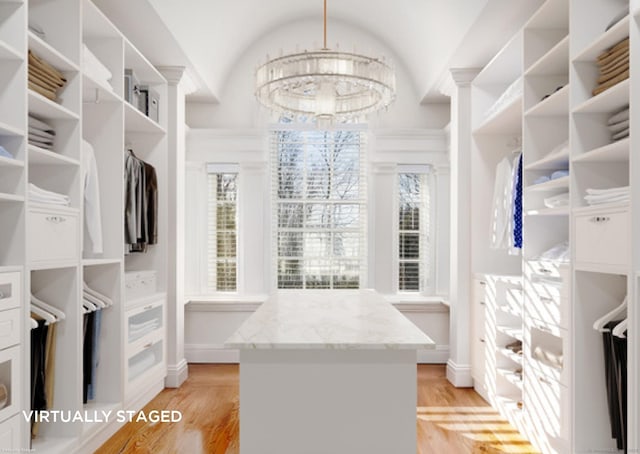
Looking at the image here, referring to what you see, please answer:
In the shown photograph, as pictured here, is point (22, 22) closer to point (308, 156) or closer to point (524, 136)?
point (524, 136)

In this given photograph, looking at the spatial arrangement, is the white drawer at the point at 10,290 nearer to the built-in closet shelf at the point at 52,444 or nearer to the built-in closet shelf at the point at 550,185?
the built-in closet shelf at the point at 52,444

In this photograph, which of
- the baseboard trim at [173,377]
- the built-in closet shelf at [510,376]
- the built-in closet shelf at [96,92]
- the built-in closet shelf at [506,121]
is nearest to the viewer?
the built-in closet shelf at [96,92]

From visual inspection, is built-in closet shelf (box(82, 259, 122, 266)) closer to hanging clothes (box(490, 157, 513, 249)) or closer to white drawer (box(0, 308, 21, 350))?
white drawer (box(0, 308, 21, 350))

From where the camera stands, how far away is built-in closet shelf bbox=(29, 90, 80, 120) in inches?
81.9

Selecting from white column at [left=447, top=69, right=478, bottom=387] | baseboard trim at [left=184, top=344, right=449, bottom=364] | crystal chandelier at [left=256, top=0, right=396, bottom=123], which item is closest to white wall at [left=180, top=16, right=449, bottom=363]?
baseboard trim at [left=184, top=344, right=449, bottom=364]

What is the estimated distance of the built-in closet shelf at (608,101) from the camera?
1.91m

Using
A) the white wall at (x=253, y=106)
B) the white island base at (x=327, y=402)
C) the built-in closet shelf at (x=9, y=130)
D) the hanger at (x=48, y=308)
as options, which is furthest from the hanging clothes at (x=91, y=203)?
the white wall at (x=253, y=106)

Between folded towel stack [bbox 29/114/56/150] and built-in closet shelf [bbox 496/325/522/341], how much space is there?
2973 millimetres

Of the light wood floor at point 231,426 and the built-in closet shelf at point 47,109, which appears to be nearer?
the built-in closet shelf at point 47,109

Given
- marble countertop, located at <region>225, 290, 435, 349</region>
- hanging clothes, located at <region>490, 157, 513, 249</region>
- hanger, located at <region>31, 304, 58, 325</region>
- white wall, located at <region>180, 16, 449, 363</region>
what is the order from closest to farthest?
1. marble countertop, located at <region>225, 290, 435, 349</region>
2. hanger, located at <region>31, 304, 58, 325</region>
3. hanging clothes, located at <region>490, 157, 513, 249</region>
4. white wall, located at <region>180, 16, 449, 363</region>

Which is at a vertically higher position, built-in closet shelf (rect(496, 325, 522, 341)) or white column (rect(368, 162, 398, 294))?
white column (rect(368, 162, 398, 294))

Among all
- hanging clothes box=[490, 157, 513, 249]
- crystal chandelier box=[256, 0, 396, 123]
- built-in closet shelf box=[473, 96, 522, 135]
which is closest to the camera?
crystal chandelier box=[256, 0, 396, 123]

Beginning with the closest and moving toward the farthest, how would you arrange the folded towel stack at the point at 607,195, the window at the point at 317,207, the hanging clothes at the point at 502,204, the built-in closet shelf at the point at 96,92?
the folded towel stack at the point at 607,195 → the built-in closet shelf at the point at 96,92 → the hanging clothes at the point at 502,204 → the window at the point at 317,207

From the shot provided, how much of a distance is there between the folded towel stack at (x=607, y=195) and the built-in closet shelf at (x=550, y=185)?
0.18m
